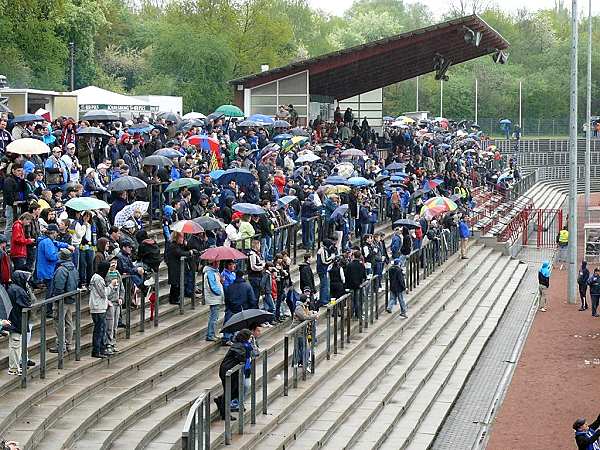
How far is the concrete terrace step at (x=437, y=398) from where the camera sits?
18922 mm

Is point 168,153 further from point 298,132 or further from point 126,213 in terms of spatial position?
point 298,132

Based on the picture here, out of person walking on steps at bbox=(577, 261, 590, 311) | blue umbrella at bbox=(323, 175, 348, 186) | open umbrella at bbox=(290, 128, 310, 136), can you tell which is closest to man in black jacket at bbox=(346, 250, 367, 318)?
blue umbrella at bbox=(323, 175, 348, 186)

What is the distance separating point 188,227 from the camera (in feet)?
68.0

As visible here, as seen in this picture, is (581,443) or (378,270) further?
(378,270)

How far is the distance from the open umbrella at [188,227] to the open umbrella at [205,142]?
30.0 ft

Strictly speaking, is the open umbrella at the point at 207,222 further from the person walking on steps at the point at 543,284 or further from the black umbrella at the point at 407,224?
the person walking on steps at the point at 543,284

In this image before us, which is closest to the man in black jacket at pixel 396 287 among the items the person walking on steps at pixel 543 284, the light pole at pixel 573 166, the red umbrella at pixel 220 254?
the red umbrella at pixel 220 254

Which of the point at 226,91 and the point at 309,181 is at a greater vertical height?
the point at 226,91

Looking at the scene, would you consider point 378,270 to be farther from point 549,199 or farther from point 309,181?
point 549,199

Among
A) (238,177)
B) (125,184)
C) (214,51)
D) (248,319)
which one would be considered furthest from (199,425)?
(214,51)

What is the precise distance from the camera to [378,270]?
26.3 m

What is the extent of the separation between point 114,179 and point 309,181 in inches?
360

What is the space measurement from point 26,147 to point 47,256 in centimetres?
472

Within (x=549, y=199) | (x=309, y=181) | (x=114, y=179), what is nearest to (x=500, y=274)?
(x=309, y=181)
